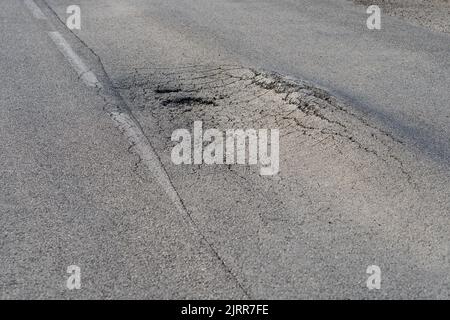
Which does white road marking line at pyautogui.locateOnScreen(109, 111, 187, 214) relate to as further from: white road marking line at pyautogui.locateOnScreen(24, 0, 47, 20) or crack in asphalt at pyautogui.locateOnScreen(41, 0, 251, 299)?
white road marking line at pyautogui.locateOnScreen(24, 0, 47, 20)

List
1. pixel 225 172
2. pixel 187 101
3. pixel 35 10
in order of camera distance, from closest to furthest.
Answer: pixel 225 172
pixel 187 101
pixel 35 10

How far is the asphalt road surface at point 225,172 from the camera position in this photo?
3826mm

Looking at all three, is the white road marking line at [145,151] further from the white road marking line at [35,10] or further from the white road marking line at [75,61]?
the white road marking line at [35,10]

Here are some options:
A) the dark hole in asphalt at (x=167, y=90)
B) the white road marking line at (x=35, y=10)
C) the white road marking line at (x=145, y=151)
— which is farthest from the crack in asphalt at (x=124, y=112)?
the white road marking line at (x=35, y=10)

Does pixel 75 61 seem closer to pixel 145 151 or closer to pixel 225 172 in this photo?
pixel 145 151

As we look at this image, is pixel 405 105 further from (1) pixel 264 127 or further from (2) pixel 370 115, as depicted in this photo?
(1) pixel 264 127

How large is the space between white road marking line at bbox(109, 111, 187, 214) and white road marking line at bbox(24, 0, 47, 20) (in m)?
5.79

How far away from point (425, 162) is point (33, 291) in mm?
3527

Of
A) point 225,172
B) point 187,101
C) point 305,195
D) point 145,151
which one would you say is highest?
point 187,101

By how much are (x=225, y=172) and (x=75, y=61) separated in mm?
4357

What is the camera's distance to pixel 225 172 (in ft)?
17.0

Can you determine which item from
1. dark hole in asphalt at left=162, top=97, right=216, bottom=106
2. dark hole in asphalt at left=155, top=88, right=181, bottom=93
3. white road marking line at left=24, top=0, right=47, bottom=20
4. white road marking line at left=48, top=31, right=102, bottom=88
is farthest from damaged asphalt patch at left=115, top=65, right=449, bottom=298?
white road marking line at left=24, top=0, right=47, bottom=20

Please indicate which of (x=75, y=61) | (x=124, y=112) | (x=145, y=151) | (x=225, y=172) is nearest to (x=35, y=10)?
(x=75, y=61)

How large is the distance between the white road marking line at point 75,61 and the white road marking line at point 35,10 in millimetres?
1422
